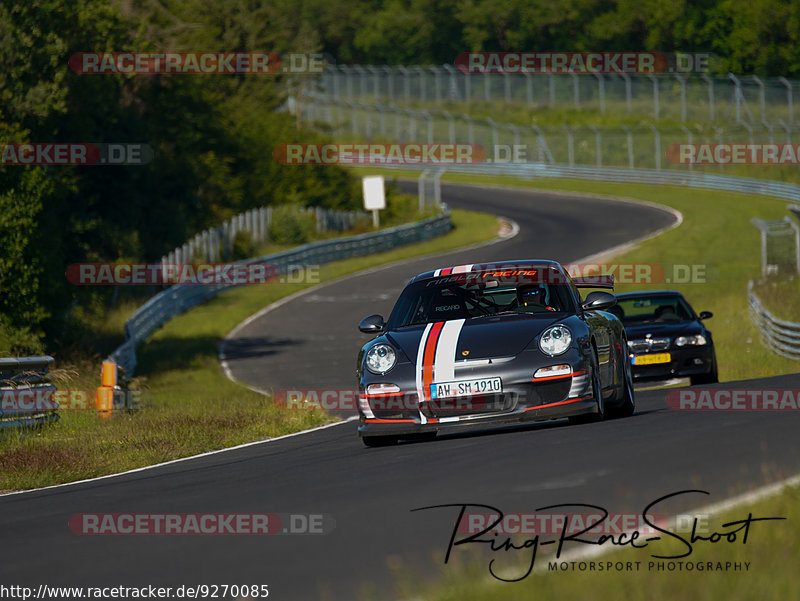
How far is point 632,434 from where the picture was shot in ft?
31.1

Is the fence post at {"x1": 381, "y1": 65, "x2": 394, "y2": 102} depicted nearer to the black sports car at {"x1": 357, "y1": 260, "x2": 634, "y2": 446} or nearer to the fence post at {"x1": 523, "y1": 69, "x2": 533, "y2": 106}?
the fence post at {"x1": 523, "y1": 69, "x2": 533, "y2": 106}

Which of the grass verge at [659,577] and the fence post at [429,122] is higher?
the fence post at [429,122]

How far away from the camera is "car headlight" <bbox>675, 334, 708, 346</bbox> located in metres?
17.6

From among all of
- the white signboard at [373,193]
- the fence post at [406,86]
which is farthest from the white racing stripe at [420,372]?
the fence post at [406,86]

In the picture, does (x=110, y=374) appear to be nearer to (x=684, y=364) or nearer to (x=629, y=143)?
(x=684, y=364)

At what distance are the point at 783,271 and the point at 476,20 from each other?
70.4m

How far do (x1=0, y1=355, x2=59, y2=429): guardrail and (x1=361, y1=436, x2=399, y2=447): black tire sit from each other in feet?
17.9

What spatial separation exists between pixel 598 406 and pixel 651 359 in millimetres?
7446

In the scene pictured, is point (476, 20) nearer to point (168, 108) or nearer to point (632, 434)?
point (168, 108)

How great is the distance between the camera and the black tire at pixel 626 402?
11.7 meters

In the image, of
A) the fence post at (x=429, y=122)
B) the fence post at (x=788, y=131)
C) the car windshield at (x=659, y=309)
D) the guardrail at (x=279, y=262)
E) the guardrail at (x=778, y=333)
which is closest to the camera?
the car windshield at (x=659, y=309)

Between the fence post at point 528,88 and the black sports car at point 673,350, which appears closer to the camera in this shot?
the black sports car at point 673,350

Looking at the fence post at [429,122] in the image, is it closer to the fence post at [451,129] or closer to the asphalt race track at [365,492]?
the fence post at [451,129]

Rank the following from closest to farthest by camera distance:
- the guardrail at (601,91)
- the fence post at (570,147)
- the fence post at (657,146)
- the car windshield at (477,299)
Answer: the car windshield at (477,299), the guardrail at (601,91), the fence post at (657,146), the fence post at (570,147)
